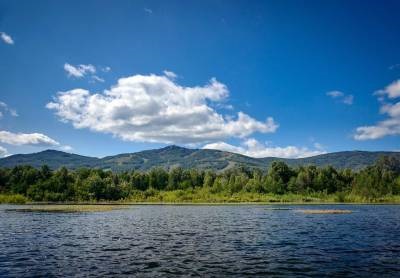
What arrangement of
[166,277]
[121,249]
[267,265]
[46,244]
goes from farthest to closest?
[46,244] < [121,249] < [267,265] < [166,277]

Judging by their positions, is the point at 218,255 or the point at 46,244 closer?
the point at 218,255

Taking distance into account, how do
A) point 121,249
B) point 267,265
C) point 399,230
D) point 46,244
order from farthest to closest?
1. point 399,230
2. point 46,244
3. point 121,249
4. point 267,265

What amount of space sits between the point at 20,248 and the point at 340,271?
1400 inches

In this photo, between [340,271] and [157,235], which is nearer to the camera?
[340,271]

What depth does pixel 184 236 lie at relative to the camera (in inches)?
2324

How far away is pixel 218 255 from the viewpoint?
42094 mm

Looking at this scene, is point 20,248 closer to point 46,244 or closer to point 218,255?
point 46,244

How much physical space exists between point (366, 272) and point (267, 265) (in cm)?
844

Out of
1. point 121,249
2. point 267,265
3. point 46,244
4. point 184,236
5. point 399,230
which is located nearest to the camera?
point 267,265

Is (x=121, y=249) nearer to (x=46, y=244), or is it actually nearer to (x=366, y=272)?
(x=46, y=244)

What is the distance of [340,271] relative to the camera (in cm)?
3438

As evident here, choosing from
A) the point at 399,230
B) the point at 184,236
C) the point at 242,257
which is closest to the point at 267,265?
the point at 242,257

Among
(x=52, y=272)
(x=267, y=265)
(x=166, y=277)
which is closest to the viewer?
(x=166, y=277)

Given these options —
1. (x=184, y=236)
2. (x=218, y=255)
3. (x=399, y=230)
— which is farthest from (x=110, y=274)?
(x=399, y=230)
